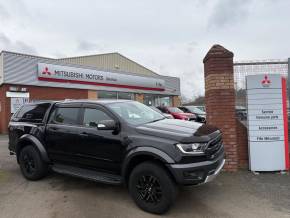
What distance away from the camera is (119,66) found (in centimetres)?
2972

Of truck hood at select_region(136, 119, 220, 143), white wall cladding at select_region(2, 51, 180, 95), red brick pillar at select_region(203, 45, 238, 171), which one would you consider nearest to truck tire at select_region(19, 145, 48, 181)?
truck hood at select_region(136, 119, 220, 143)

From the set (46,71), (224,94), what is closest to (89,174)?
(224,94)

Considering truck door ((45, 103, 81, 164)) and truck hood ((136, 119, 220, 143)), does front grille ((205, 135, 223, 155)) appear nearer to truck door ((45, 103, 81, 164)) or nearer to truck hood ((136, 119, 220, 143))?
truck hood ((136, 119, 220, 143))

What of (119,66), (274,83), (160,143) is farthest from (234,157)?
(119,66)

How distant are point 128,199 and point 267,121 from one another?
3609mm

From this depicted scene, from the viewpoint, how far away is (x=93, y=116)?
5184 mm

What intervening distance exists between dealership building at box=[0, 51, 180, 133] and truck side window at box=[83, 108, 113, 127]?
14.9m

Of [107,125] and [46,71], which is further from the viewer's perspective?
[46,71]

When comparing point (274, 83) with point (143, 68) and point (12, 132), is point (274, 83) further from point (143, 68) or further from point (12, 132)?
point (143, 68)

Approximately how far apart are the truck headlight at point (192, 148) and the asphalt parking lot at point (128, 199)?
950mm

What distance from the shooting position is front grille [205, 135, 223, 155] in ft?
13.7

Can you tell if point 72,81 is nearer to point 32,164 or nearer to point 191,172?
point 32,164

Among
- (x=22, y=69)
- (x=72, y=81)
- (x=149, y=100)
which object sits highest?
(x=22, y=69)

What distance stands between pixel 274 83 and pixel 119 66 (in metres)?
24.6
